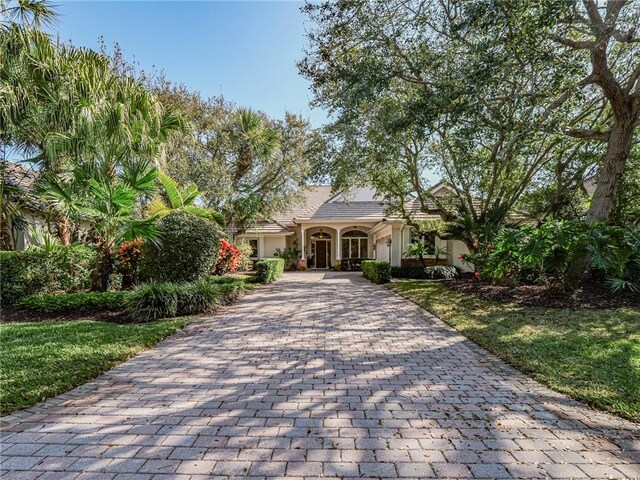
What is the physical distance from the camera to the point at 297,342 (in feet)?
20.7

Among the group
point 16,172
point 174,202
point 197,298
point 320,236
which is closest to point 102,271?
point 174,202

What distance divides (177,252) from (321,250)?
1915 centimetres

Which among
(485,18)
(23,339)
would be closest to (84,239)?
(23,339)

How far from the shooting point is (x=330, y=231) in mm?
27953

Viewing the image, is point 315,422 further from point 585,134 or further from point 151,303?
point 585,134

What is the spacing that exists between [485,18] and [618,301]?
26.0 ft

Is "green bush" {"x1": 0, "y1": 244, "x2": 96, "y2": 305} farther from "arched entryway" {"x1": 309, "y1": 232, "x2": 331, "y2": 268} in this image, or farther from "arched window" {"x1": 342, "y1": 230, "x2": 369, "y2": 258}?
"arched window" {"x1": 342, "y1": 230, "x2": 369, "y2": 258}

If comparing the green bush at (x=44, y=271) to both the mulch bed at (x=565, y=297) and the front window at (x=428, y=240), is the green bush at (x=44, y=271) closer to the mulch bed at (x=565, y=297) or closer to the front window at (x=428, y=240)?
the mulch bed at (x=565, y=297)

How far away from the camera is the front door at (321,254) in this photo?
92.8 feet

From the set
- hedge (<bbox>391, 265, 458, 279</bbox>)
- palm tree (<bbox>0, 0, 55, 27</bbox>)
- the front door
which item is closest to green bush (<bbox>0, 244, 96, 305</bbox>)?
palm tree (<bbox>0, 0, 55, 27</bbox>)

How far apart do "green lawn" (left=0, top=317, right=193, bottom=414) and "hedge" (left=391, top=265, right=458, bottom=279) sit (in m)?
13.7

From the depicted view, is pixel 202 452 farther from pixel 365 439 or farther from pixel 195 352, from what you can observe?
pixel 195 352

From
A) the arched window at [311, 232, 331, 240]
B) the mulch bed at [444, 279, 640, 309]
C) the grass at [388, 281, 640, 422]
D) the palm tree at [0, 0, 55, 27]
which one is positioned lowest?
the grass at [388, 281, 640, 422]

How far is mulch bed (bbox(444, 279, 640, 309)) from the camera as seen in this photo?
8.73 m
